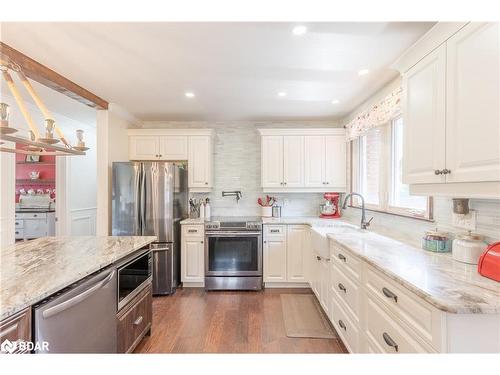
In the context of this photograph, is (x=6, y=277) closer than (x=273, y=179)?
Yes

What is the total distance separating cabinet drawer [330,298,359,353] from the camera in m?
1.79

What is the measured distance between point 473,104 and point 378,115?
1429 mm

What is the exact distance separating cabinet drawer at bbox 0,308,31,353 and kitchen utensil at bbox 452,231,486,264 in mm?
2169

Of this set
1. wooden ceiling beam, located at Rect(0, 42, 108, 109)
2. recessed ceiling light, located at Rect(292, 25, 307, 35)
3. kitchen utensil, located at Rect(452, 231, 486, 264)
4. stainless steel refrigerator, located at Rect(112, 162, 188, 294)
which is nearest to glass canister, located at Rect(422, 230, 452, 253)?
kitchen utensil, located at Rect(452, 231, 486, 264)

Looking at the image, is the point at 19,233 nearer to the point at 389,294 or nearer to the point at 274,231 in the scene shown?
the point at 274,231

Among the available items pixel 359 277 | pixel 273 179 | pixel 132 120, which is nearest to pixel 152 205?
pixel 132 120

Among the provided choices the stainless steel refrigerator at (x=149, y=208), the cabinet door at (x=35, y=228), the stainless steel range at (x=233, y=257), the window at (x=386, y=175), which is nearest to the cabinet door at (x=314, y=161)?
the window at (x=386, y=175)

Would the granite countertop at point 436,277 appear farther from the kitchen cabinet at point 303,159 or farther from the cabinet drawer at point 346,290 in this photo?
the kitchen cabinet at point 303,159

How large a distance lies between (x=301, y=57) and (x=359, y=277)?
5.56ft

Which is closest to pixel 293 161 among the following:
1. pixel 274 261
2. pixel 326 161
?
pixel 326 161

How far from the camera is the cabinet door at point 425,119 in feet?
4.56

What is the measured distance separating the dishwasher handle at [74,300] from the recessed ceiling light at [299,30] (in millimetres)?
1950
